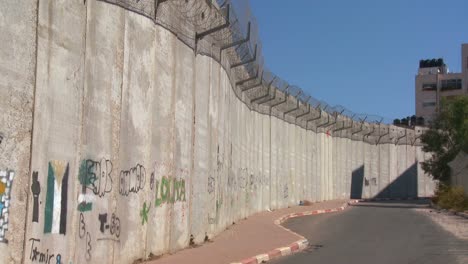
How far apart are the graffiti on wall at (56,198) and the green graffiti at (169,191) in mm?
3132

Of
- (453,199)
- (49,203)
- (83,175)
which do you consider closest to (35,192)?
(49,203)

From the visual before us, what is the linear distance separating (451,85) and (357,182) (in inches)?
1892

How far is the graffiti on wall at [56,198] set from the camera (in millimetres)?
8055

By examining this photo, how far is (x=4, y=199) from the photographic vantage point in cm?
721

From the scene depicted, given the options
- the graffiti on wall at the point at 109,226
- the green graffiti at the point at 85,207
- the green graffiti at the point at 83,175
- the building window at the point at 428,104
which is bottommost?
the graffiti on wall at the point at 109,226

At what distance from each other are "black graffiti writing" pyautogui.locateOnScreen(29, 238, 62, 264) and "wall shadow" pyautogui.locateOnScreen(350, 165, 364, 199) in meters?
39.8

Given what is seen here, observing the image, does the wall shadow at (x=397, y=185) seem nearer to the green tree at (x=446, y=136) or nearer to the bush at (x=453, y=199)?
the green tree at (x=446, y=136)

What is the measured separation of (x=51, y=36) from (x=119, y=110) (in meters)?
2.06

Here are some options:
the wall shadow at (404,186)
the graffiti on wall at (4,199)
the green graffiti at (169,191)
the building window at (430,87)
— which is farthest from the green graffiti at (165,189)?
the building window at (430,87)

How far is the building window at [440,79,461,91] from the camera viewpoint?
3499 inches

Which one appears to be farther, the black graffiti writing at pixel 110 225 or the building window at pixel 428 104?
the building window at pixel 428 104

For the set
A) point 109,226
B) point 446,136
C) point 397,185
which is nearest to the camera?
point 109,226

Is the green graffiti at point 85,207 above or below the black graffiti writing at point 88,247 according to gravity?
above

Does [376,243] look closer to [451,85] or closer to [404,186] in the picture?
[404,186]
